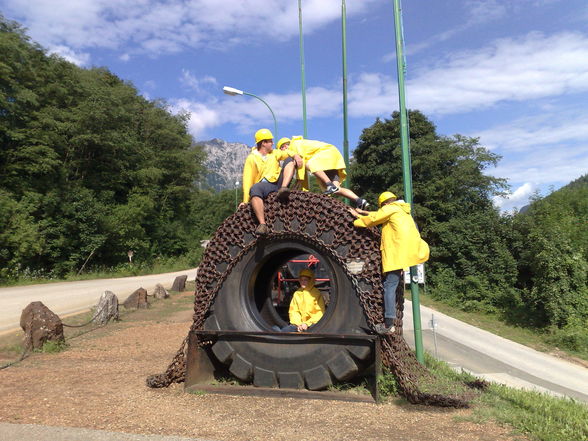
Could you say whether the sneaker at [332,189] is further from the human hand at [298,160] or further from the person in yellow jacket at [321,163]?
the human hand at [298,160]

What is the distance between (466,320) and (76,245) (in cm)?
2139

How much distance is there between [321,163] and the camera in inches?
221

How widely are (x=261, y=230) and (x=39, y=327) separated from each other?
439cm

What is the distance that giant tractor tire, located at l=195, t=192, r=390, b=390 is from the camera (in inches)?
181

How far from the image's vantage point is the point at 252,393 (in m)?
4.63

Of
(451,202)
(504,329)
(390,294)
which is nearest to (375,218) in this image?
→ (390,294)

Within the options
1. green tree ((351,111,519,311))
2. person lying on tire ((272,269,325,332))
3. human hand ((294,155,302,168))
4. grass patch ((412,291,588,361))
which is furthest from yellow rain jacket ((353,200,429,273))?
green tree ((351,111,519,311))

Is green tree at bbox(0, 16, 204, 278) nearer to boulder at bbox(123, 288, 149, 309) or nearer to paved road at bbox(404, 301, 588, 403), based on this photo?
boulder at bbox(123, 288, 149, 309)

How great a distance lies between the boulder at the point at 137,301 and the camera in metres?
12.4

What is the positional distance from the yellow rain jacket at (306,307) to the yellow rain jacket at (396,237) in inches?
56.2

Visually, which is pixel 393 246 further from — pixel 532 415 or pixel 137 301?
pixel 137 301

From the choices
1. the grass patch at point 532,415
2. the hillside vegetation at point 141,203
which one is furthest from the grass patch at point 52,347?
the hillside vegetation at point 141,203

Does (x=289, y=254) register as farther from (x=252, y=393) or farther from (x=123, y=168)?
(x=123, y=168)

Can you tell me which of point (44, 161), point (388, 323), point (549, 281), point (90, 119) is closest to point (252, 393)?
point (388, 323)
